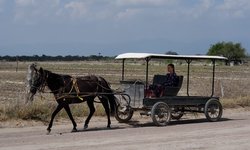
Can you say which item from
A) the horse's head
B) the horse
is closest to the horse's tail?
the horse

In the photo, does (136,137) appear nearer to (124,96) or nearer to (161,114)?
(161,114)

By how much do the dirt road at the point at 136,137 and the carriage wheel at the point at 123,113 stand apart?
0.24m

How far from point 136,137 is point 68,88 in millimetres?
2945

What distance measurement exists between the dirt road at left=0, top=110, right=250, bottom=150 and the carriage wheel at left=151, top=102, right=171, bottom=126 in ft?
0.81

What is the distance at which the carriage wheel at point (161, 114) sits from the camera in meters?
17.9

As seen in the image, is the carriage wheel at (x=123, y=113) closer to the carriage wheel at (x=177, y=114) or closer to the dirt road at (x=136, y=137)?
the dirt road at (x=136, y=137)

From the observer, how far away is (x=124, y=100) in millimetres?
18609

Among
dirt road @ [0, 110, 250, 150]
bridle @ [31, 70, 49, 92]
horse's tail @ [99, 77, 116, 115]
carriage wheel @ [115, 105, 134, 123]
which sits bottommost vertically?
dirt road @ [0, 110, 250, 150]

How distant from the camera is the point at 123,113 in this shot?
1894 cm

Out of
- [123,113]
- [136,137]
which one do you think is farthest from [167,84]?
[136,137]

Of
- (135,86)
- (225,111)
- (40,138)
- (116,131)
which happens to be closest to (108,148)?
(40,138)

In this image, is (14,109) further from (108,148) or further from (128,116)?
(108,148)

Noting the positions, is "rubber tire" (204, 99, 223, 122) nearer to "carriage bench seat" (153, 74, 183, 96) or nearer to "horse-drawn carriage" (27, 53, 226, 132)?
"horse-drawn carriage" (27, 53, 226, 132)

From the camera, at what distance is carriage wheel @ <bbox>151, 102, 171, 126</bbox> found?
58.6 feet
